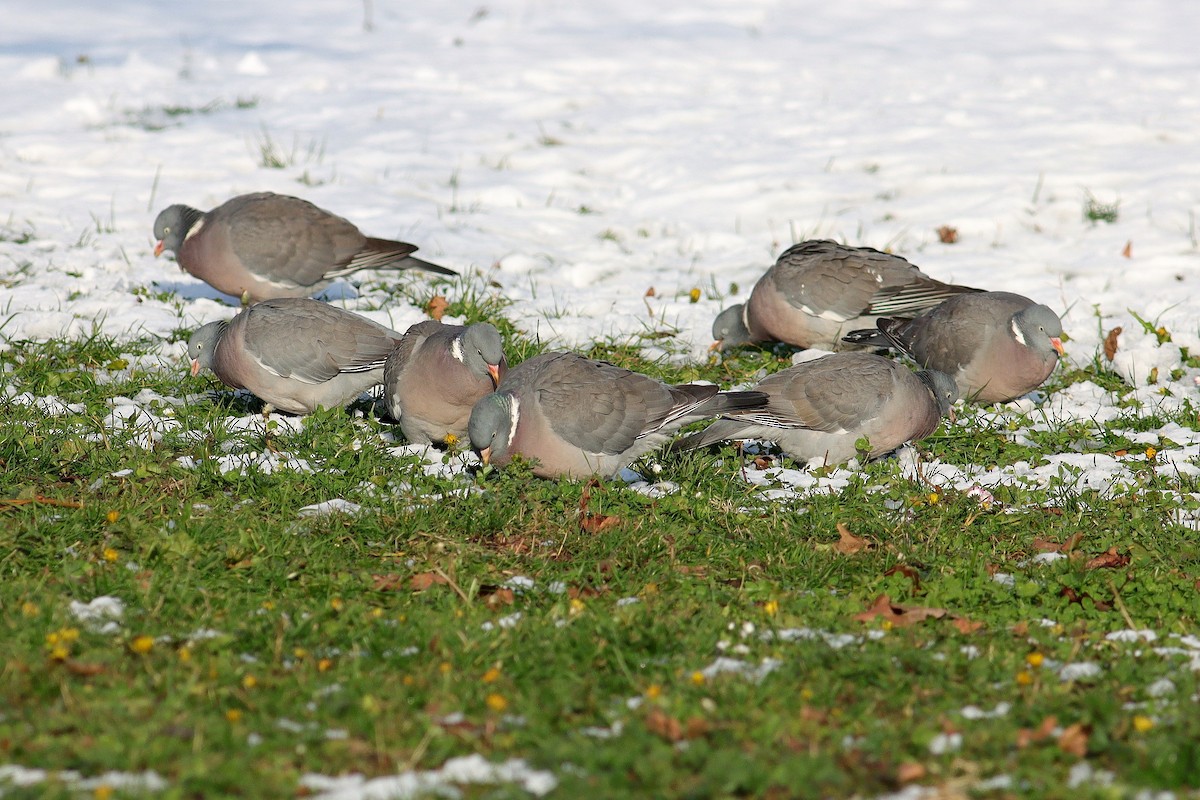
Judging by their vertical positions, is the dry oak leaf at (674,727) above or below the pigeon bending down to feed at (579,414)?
above

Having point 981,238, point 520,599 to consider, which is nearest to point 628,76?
point 981,238

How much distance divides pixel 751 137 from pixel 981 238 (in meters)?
3.62

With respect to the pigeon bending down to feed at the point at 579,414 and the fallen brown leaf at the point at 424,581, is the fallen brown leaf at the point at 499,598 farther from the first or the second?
the pigeon bending down to feed at the point at 579,414

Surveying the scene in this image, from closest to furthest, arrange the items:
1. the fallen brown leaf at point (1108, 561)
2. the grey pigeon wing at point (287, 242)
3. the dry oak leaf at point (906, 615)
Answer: the dry oak leaf at point (906, 615) < the fallen brown leaf at point (1108, 561) < the grey pigeon wing at point (287, 242)

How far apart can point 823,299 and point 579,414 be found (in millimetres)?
3296

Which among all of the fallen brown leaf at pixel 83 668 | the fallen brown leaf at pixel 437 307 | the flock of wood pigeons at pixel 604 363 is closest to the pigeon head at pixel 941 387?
the flock of wood pigeons at pixel 604 363

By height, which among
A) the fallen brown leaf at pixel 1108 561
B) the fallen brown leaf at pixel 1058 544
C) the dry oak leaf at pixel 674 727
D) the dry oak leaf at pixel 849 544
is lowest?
the dry oak leaf at pixel 849 544

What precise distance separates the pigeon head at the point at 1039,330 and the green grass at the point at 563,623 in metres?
1.22

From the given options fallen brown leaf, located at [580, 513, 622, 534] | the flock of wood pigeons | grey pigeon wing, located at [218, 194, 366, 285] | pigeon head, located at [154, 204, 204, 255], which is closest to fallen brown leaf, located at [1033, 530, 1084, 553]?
the flock of wood pigeons

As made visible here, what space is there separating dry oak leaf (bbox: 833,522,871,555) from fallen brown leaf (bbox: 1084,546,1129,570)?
0.94 meters

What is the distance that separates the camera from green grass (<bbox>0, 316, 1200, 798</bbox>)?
3.43 meters

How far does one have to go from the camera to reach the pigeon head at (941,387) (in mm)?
7184

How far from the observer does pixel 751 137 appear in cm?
1371

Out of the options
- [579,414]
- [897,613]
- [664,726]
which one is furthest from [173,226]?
[664,726]
